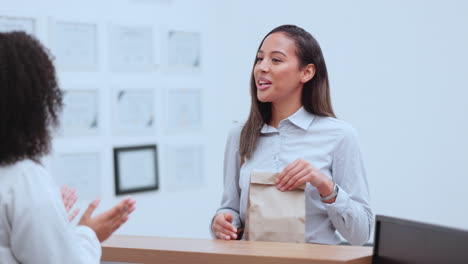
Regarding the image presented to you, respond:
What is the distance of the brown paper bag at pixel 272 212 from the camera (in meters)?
1.69

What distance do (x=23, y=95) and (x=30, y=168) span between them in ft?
0.46

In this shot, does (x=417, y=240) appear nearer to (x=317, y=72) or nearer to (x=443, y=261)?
(x=443, y=261)

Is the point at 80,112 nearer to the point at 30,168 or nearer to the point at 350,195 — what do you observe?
the point at 350,195

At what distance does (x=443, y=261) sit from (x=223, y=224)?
0.66 metres

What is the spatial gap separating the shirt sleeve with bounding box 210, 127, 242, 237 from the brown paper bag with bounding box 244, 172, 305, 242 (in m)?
0.20

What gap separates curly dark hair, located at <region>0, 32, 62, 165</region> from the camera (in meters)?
1.20

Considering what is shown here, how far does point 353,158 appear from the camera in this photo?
1.83 m

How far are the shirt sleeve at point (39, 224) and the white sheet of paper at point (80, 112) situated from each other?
2.06m

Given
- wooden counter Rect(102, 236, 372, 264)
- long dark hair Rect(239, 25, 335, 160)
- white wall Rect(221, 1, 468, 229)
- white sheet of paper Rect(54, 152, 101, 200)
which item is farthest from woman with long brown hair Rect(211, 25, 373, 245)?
white wall Rect(221, 1, 468, 229)

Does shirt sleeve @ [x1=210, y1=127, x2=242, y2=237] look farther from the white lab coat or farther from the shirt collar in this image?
the white lab coat

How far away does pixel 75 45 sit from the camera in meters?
3.23

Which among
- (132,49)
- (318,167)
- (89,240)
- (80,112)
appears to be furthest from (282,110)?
(132,49)

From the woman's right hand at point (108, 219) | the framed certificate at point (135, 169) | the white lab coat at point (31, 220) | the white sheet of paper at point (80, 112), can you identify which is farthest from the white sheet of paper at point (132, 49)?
the white lab coat at point (31, 220)

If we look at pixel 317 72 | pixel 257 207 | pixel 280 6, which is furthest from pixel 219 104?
pixel 257 207
